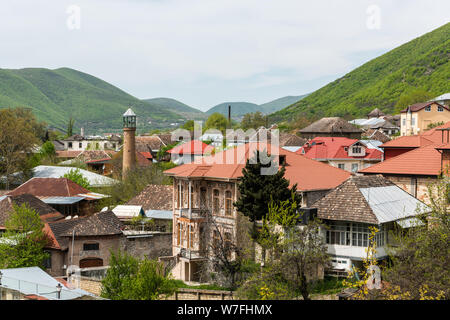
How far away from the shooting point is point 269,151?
3897 centimetres

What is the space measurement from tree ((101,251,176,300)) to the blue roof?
14302 mm

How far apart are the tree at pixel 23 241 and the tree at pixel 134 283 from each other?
27.3 ft

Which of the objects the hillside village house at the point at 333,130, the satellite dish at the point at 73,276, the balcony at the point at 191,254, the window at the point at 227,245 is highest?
the hillside village house at the point at 333,130

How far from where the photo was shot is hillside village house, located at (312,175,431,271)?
1203 inches

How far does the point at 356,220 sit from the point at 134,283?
12.5 metres

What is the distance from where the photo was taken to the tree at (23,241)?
37.8m

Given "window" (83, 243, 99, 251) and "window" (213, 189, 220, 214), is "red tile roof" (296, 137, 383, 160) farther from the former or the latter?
"window" (83, 243, 99, 251)

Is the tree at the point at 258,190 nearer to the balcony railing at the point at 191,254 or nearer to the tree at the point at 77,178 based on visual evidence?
the balcony railing at the point at 191,254

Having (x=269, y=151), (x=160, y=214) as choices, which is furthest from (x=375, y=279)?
(x=160, y=214)

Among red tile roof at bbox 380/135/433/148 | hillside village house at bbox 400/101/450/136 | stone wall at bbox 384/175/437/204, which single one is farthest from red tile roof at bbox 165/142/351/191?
hillside village house at bbox 400/101/450/136

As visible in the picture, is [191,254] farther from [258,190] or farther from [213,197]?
[258,190]

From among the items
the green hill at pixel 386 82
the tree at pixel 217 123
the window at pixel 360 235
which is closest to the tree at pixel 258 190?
the window at pixel 360 235

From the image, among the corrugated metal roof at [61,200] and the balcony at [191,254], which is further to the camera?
the corrugated metal roof at [61,200]
